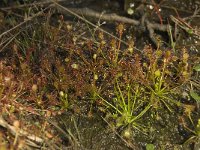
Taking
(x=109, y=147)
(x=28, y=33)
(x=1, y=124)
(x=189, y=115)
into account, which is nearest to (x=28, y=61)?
(x=28, y=33)

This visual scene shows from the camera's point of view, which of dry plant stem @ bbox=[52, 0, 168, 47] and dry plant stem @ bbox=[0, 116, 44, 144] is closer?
dry plant stem @ bbox=[0, 116, 44, 144]

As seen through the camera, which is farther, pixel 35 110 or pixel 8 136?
pixel 35 110

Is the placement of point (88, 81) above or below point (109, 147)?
above

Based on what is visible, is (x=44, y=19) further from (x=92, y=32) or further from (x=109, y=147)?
(x=109, y=147)

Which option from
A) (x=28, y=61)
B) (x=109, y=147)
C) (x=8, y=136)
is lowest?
(x=109, y=147)

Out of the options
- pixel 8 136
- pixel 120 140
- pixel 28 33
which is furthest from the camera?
pixel 28 33

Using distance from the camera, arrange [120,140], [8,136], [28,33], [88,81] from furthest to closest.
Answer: [28,33] < [88,81] < [120,140] < [8,136]

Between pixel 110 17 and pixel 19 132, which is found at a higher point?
pixel 110 17

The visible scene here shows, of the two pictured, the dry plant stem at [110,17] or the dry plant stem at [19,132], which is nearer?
the dry plant stem at [19,132]

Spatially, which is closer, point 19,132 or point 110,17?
point 19,132

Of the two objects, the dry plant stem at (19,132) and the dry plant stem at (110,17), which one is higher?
the dry plant stem at (110,17)

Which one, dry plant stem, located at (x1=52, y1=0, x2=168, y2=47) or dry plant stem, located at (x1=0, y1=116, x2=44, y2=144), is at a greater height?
dry plant stem, located at (x1=52, y1=0, x2=168, y2=47)
